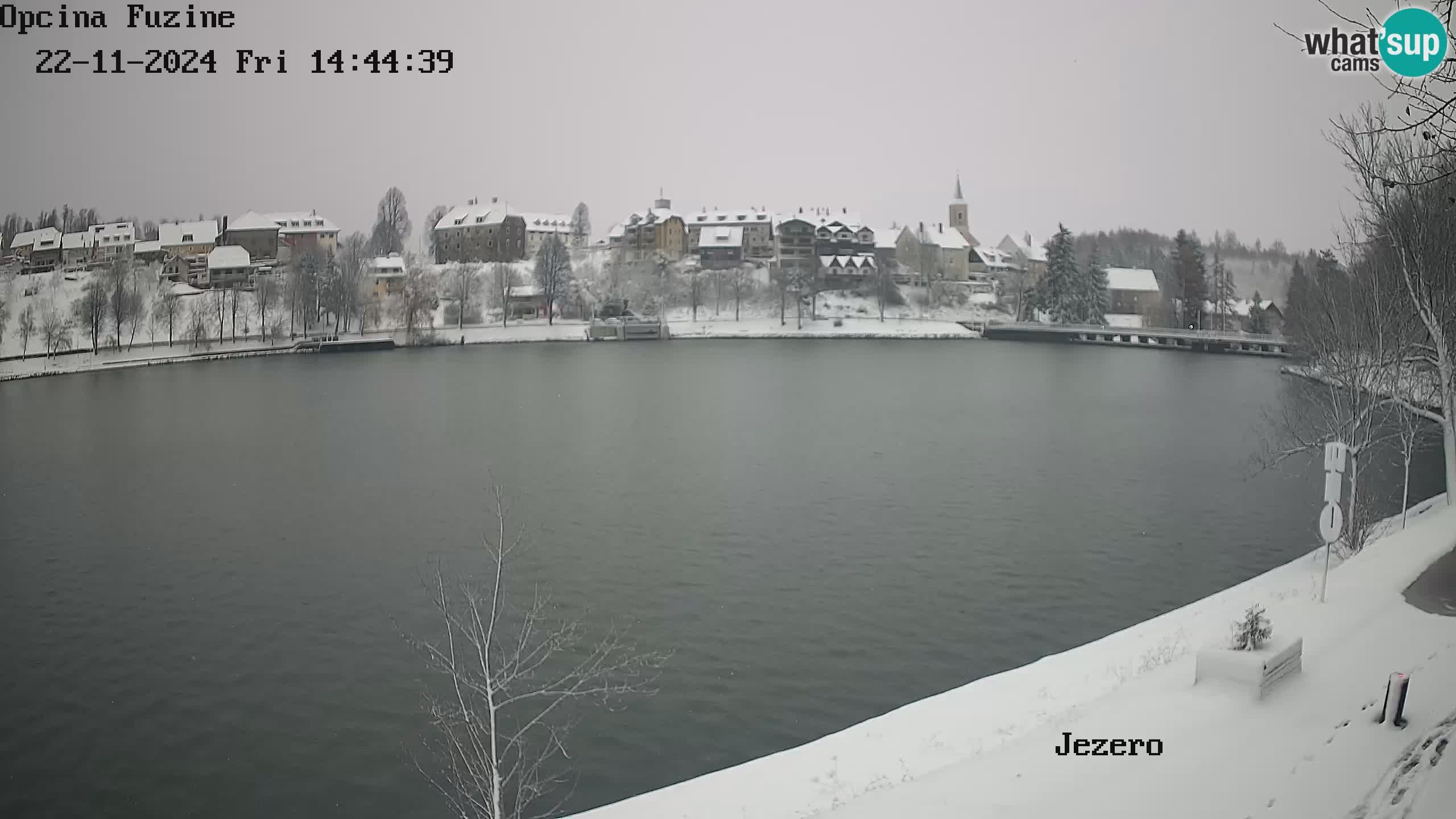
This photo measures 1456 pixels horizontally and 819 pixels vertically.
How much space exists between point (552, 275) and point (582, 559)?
275 ft

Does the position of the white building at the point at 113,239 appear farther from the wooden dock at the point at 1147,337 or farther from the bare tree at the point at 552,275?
the wooden dock at the point at 1147,337

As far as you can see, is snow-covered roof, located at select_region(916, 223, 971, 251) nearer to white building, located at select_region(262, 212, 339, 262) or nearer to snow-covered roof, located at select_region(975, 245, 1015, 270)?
snow-covered roof, located at select_region(975, 245, 1015, 270)

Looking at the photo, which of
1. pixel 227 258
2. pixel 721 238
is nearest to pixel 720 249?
pixel 721 238

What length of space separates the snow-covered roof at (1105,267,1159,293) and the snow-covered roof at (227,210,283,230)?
88.6 meters

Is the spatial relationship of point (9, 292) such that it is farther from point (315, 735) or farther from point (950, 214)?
point (950, 214)

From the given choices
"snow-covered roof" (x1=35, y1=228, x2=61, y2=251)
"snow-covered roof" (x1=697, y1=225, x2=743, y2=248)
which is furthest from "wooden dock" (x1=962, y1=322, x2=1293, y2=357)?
"snow-covered roof" (x1=35, y1=228, x2=61, y2=251)

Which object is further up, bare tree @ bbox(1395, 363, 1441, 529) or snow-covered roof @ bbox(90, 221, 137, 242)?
snow-covered roof @ bbox(90, 221, 137, 242)

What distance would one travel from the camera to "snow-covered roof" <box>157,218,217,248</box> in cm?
10131

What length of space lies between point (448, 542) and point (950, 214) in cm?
14445

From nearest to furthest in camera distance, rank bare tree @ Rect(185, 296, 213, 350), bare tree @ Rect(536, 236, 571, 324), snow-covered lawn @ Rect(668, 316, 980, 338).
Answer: bare tree @ Rect(185, 296, 213, 350) < snow-covered lawn @ Rect(668, 316, 980, 338) < bare tree @ Rect(536, 236, 571, 324)

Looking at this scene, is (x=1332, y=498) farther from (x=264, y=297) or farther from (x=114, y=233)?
(x=114, y=233)

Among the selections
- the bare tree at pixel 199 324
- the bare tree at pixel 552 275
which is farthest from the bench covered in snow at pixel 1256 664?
the bare tree at pixel 552 275

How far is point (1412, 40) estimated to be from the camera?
37.3 feet

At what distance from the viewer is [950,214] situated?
159 meters
